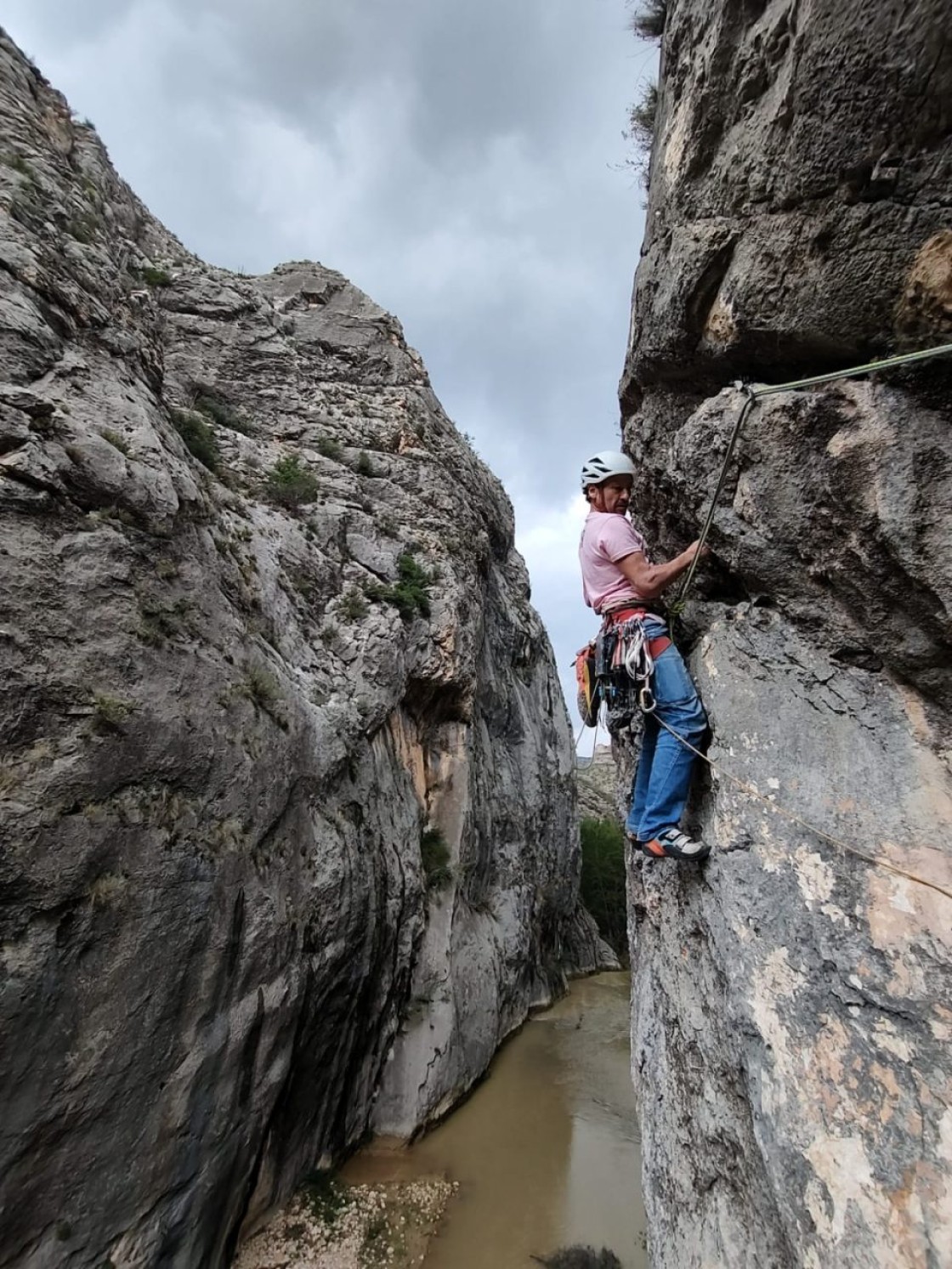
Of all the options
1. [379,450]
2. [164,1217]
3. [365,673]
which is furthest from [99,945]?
[379,450]

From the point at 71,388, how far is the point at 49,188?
10.6ft

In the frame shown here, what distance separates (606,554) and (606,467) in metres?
0.68

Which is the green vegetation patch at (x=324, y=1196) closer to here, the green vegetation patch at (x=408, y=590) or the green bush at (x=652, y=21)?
the green vegetation patch at (x=408, y=590)

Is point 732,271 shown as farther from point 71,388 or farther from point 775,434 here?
point 71,388

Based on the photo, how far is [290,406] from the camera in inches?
523

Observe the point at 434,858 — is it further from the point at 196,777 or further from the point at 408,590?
the point at 196,777

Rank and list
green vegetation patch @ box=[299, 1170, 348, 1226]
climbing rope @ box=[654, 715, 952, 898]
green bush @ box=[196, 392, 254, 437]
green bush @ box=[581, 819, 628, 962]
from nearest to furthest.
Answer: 1. climbing rope @ box=[654, 715, 952, 898]
2. green vegetation patch @ box=[299, 1170, 348, 1226]
3. green bush @ box=[196, 392, 254, 437]
4. green bush @ box=[581, 819, 628, 962]

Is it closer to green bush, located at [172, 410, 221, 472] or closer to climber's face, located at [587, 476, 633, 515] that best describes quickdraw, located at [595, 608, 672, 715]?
climber's face, located at [587, 476, 633, 515]

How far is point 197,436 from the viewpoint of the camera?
32.9ft

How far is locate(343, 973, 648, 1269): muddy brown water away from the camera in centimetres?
746

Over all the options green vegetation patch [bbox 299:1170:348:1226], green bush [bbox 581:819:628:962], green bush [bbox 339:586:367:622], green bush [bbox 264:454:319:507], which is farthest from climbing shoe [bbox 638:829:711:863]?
green bush [bbox 581:819:628:962]

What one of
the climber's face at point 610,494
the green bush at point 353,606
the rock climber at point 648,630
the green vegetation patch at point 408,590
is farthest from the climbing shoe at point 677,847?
the green vegetation patch at point 408,590

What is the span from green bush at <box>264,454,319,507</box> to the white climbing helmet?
722cm

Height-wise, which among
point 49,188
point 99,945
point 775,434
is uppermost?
point 49,188
